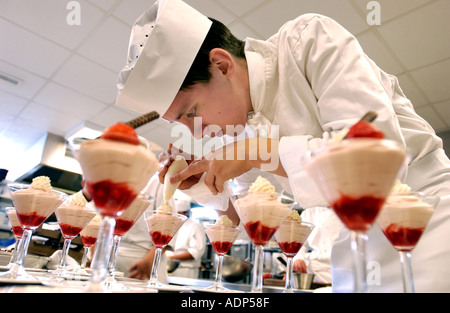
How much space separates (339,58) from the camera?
1.24 m

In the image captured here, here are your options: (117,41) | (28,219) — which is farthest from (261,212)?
(117,41)

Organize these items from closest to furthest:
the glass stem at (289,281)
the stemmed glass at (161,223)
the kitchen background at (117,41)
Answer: the glass stem at (289,281)
the stemmed glass at (161,223)
the kitchen background at (117,41)

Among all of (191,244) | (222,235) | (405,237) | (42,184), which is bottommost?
(405,237)

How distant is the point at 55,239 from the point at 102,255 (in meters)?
2.25

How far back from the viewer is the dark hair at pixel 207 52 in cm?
162

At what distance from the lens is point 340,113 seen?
3.83 feet

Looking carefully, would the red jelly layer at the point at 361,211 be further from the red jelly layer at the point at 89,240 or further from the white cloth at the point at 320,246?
the white cloth at the point at 320,246

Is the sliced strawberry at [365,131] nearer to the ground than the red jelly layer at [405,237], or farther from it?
farther from it

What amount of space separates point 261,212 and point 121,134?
0.60m

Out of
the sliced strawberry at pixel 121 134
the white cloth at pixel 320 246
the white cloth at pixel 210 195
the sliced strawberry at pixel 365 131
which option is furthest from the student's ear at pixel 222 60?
the white cloth at pixel 320 246

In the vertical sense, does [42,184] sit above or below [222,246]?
above

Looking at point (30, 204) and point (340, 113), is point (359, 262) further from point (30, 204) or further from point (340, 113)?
point (30, 204)

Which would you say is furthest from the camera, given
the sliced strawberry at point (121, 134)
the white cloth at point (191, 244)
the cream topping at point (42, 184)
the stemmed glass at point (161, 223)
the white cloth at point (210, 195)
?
the white cloth at point (191, 244)
